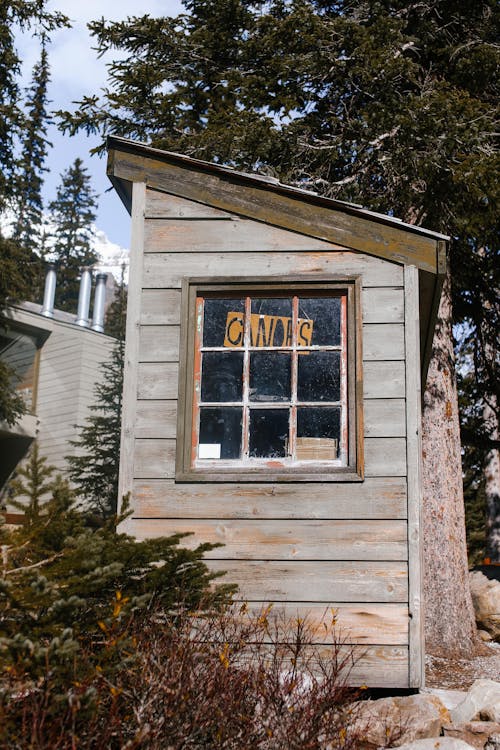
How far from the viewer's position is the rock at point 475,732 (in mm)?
5973

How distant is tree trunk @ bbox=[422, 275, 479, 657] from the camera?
10812 mm

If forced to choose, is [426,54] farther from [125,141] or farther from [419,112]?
[125,141]

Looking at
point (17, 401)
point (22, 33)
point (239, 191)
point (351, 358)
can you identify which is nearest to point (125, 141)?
point (239, 191)

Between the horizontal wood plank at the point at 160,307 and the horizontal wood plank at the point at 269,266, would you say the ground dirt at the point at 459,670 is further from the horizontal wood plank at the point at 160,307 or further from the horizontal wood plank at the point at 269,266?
the horizontal wood plank at the point at 160,307

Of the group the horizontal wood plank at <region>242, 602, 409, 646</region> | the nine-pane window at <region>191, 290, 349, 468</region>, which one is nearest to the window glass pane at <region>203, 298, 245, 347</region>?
the nine-pane window at <region>191, 290, 349, 468</region>

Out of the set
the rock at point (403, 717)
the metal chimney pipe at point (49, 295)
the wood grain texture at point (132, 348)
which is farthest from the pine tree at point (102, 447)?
the rock at point (403, 717)

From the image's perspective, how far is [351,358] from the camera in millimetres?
6836

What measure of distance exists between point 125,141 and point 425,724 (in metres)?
4.90

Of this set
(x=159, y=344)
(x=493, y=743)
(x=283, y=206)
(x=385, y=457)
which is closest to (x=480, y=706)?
(x=493, y=743)

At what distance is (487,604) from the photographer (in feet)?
39.5

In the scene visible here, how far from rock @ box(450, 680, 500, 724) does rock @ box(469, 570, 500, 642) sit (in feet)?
17.8

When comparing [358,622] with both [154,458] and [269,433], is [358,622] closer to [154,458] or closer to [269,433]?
[269,433]

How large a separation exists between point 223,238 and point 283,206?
528 mm

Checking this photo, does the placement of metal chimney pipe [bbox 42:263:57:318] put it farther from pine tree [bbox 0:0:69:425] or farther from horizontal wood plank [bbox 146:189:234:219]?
horizontal wood plank [bbox 146:189:234:219]
